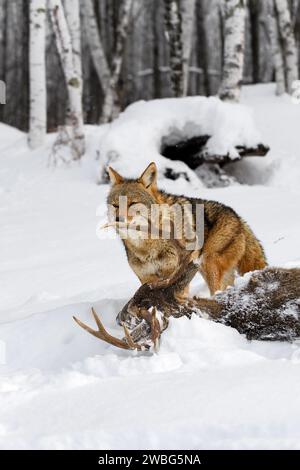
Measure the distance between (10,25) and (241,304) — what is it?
42628 millimetres

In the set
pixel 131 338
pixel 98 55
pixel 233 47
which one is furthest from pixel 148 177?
pixel 98 55

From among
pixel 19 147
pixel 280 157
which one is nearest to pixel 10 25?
pixel 19 147

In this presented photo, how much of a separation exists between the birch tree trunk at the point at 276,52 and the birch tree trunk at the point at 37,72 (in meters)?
6.82

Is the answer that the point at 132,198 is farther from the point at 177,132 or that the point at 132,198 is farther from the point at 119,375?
the point at 177,132

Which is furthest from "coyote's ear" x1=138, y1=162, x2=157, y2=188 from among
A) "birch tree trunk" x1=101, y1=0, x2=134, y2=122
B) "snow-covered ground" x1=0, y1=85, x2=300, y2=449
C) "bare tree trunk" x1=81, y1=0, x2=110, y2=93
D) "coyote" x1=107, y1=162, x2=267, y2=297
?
"bare tree trunk" x1=81, y1=0, x2=110, y2=93

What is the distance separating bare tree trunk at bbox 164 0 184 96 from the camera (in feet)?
54.9

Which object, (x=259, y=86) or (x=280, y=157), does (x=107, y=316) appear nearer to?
(x=280, y=157)

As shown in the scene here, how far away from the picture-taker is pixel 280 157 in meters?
11.7

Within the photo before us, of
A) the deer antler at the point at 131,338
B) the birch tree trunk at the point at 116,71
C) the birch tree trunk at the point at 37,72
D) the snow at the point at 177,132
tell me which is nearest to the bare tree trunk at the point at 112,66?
the birch tree trunk at the point at 116,71

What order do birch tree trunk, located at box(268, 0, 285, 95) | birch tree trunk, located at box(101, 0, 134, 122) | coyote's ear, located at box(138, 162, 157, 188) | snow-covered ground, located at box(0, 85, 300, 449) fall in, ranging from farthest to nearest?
birch tree trunk, located at box(101, 0, 134, 122)
birch tree trunk, located at box(268, 0, 285, 95)
coyote's ear, located at box(138, 162, 157, 188)
snow-covered ground, located at box(0, 85, 300, 449)

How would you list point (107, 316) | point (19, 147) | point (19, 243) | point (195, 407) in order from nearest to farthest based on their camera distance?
point (195, 407)
point (107, 316)
point (19, 243)
point (19, 147)

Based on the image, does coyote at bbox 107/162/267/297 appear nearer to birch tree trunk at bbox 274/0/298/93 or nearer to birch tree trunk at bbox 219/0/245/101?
birch tree trunk at bbox 219/0/245/101

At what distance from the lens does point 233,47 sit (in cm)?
1327

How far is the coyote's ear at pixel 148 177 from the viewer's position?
4.67m
